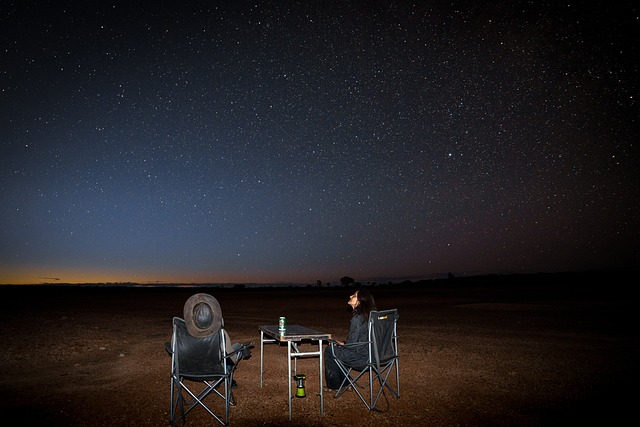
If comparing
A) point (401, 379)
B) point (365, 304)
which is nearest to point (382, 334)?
point (365, 304)

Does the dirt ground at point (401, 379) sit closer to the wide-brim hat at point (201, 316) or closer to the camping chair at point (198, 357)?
the camping chair at point (198, 357)

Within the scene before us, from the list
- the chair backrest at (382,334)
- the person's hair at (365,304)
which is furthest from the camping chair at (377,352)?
the person's hair at (365,304)

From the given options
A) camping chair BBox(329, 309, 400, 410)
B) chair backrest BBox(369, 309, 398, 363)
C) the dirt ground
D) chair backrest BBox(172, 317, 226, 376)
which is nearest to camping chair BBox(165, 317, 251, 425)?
chair backrest BBox(172, 317, 226, 376)

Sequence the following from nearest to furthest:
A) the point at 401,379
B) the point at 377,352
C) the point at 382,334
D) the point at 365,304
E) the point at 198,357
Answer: the point at 198,357
the point at 377,352
the point at 382,334
the point at 365,304
the point at 401,379

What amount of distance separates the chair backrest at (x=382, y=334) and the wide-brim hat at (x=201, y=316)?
1902mm

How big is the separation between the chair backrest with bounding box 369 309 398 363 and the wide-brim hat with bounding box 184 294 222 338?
6.24ft

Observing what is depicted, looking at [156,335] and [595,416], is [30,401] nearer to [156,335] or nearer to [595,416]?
[156,335]

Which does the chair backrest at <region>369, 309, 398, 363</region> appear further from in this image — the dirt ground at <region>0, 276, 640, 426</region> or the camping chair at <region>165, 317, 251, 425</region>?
the camping chair at <region>165, 317, 251, 425</region>

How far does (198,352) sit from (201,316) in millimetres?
418

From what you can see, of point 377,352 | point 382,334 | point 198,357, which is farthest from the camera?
point 382,334

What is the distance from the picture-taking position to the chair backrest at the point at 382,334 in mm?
5121

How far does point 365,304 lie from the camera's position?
5.74 m

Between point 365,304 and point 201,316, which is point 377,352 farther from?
point 201,316

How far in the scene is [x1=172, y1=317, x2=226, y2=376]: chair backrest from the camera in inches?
188
